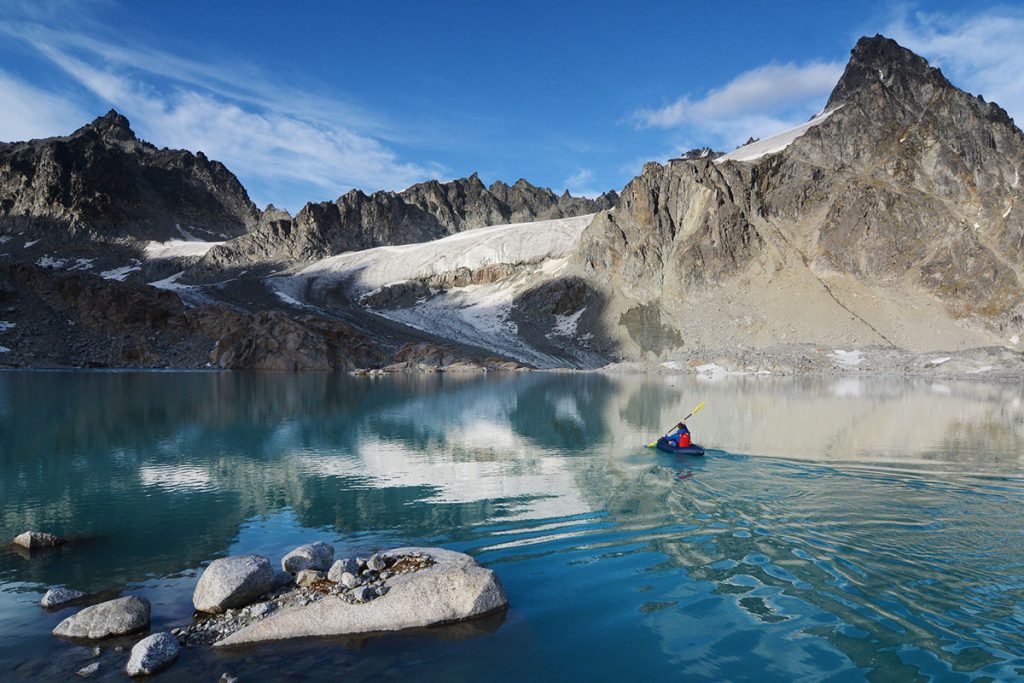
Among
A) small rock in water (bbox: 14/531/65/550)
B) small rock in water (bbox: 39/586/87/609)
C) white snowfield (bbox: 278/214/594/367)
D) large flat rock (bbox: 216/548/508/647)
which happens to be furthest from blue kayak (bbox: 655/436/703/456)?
white snowfield (bbox: 278/214/594/367)

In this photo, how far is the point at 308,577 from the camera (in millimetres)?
10039

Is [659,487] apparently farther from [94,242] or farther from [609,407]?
[94,242]

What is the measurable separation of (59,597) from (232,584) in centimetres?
265

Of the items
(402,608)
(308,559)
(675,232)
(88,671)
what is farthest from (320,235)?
(88,671)

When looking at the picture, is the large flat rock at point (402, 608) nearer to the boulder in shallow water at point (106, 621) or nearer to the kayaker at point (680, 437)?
the boulder in shallow water at point (106, 621)

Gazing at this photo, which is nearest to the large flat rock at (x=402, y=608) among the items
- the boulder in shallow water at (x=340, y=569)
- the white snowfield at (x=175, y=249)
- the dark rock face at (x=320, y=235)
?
the boulder in shallow water at (x=340, y=569)

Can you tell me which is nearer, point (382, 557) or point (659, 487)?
point (382, 557)

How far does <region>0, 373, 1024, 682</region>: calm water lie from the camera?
8234 millimetres

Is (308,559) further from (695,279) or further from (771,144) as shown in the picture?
(771,144)

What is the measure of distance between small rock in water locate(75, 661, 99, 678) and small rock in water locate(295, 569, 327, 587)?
109 inches

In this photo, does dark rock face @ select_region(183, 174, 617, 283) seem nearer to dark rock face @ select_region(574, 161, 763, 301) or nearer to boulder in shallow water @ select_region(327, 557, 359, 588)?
dark rock face @ select_region(574, 161, 763, 301)

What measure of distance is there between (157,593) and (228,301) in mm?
109127

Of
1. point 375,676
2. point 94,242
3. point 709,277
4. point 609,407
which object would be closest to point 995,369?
point 709,277

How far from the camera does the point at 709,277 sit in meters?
106
